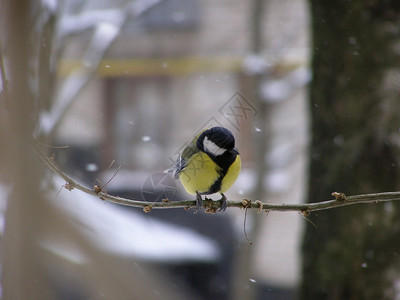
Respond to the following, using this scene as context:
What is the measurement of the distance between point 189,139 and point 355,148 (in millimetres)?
1028

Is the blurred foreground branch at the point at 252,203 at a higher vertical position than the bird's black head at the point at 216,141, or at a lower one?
lower

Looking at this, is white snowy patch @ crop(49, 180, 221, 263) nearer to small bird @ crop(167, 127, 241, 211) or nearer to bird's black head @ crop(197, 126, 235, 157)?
small bird @ crop(167, 127, 241, 211)

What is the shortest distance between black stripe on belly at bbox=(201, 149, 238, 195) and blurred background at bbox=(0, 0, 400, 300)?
63 millimetres

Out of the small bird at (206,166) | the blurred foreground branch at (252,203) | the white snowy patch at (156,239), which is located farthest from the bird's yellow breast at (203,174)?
the white snowy patch at (156,239)

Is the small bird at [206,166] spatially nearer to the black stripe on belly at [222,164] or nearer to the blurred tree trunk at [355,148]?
the black stripe on belly at [222,164]

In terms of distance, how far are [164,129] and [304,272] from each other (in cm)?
219

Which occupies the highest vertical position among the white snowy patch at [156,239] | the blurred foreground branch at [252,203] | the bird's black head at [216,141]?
the white snowy patch at [156,239]

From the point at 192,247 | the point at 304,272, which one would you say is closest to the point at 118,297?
the point at 304,272

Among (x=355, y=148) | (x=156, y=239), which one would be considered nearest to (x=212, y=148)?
(x=355, y=148)

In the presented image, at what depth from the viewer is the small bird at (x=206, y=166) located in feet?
3.06

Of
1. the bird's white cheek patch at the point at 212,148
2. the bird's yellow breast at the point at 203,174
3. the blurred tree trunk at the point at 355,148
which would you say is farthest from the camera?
the blurred tree trunk at the point at 355,148

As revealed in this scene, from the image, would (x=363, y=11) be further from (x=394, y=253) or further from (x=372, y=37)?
(x=394, y=253)

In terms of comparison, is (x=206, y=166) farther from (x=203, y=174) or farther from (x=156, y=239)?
(x=156, y=239)

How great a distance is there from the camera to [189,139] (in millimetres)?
1024
